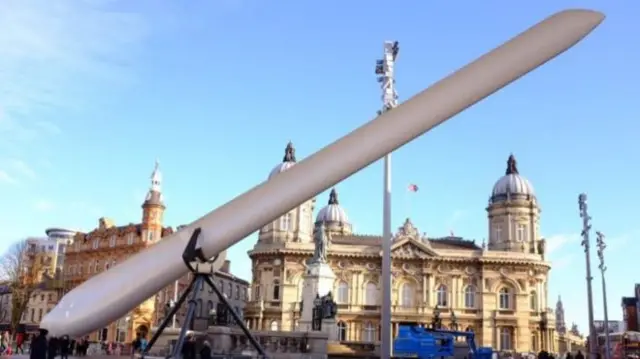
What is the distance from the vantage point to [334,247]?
75438 millimetres

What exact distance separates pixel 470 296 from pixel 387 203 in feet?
183

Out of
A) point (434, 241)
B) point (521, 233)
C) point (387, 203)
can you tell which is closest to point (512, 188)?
point (521, 233)

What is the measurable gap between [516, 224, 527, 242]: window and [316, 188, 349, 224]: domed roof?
25163 millimetres

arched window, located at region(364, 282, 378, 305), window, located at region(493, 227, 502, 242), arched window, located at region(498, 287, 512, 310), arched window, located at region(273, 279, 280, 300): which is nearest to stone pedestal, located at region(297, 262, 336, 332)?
arched window, located at region(273, 279, 280, 300)

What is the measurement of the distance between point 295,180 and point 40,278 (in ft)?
288

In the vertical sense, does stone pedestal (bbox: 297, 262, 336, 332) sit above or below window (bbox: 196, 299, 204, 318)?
above

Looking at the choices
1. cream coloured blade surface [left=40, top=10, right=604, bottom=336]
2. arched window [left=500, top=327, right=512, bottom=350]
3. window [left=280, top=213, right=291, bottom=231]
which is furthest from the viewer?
window [left=280, top=213, right=291, bottom=231]

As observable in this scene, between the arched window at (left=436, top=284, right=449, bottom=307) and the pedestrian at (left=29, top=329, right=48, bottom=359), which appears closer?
the pedestrian at (left=29, top=329, right=48, bottom=359)

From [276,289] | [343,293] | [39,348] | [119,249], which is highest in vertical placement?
[119,249]

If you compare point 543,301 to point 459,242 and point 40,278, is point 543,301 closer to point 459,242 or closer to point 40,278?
point 459,242

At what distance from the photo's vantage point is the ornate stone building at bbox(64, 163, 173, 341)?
7369cm

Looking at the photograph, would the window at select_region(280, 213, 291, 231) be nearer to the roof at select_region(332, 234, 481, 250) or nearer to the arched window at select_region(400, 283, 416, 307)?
the roof at select_region(332, 234, 481, 250)

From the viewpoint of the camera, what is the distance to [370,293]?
75.8 metres

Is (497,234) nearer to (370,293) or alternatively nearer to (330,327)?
(370,293)
